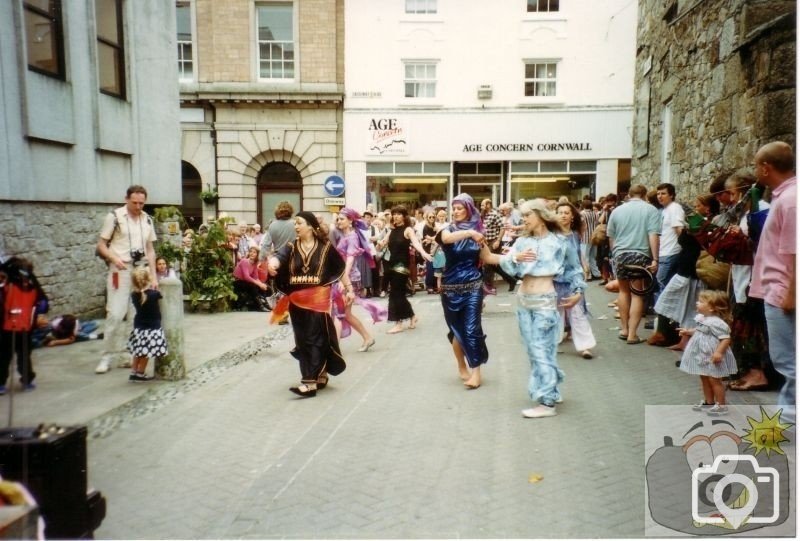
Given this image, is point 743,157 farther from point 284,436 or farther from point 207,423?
Result: point 207,423

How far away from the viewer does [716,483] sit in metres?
3.58

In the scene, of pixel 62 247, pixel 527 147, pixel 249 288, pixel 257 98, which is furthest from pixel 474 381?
pixel 257 98

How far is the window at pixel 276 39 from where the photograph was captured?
22.3 m

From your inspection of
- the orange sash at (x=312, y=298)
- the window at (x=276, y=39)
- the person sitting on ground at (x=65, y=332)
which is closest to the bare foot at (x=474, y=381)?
the orange sash at (x=312, y=298)

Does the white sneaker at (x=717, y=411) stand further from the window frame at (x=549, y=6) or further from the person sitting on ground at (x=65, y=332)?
the window frame at (x=549, y=6)

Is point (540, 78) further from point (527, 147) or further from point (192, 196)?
point (192, 196)

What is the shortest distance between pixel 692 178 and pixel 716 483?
7.40 meters

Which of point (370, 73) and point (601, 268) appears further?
point (370, 73)

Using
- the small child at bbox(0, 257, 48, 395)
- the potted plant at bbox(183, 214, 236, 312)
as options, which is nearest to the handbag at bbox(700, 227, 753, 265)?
the small child at bbox(0, 257, 48, 395)

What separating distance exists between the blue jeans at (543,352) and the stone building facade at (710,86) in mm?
3312

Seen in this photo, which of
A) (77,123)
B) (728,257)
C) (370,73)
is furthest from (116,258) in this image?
(370,73)

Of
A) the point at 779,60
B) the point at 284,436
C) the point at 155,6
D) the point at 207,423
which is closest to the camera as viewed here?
the point at 284,436

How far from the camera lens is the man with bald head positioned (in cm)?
416

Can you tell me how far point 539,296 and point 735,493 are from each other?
2.35 metres
